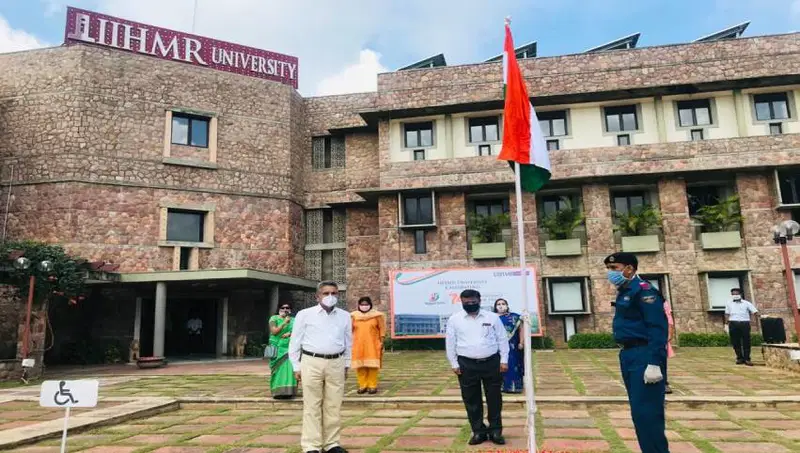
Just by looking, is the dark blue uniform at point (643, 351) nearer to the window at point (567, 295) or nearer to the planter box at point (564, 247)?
the planter box at point (564, 247)

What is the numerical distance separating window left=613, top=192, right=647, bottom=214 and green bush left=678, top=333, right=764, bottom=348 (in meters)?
4.62

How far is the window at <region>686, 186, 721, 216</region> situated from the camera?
1812cm

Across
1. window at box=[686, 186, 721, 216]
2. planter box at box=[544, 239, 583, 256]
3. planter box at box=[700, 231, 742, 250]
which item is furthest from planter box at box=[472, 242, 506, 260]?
window at box=[686, 186, 721, 216]

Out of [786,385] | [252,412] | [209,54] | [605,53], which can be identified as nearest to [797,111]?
[605,53]

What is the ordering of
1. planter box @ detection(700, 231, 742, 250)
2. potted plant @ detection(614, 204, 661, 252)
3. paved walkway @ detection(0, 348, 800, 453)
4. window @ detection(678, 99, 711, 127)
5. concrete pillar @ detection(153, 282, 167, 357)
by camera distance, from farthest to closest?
window @ detection(678, 99, 711, 127) → potted plant @ detection(614, 204, 661, 252) → planter box @ detection(700, 231, 742, 250) → concrete pillar @ detection(153, 282, 167, 357) → paved walkway @ detection(0, 348, 800, 453)

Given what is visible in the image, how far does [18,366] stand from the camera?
1128cm

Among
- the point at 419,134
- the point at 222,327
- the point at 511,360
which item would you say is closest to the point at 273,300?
the point at 222,327

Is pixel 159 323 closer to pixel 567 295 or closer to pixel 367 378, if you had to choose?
pixel 367 378

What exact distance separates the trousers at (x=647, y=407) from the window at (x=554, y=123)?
51.2 ft

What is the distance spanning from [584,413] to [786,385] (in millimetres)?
3835

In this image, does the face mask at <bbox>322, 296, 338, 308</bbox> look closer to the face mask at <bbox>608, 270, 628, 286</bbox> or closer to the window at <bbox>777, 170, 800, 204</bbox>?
the face mask at <bbox>608, 270, 628, 286</bbox>

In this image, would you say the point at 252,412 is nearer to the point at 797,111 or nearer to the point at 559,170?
the point at 559,170

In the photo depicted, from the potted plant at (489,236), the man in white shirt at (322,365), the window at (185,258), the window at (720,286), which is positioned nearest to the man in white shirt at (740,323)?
the window at (720,286)

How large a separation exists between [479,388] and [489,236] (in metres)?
13.1
